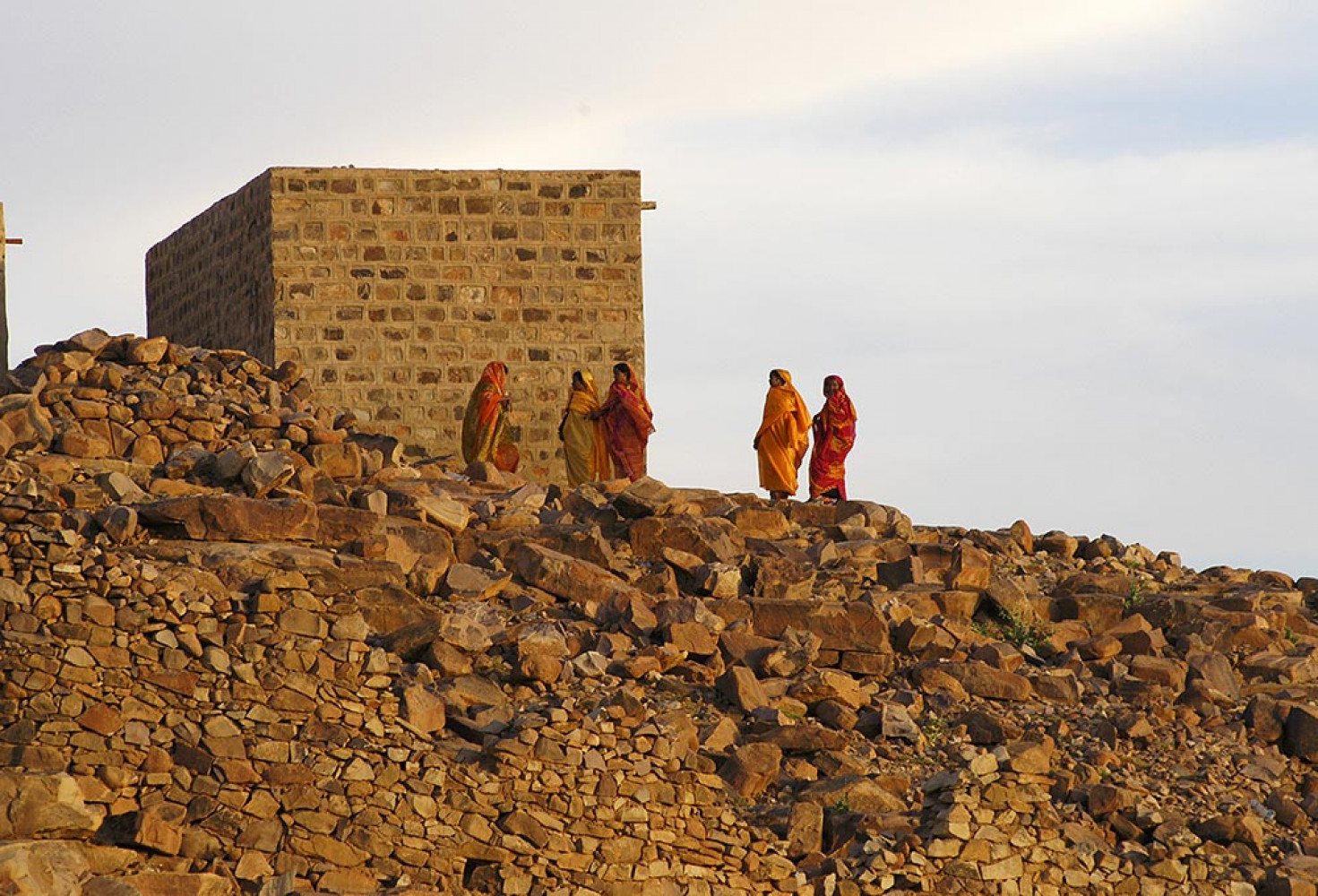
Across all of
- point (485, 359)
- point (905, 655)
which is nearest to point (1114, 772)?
point (905, 655)

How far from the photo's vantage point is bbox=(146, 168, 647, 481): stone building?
56.3ft

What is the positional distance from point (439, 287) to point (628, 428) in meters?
2.66

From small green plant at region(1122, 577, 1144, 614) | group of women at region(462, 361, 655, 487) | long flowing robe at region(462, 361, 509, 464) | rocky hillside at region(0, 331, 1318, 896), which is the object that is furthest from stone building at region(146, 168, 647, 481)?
small green plant at region(1122, 577, 1144, 614)

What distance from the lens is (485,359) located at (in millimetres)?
17312

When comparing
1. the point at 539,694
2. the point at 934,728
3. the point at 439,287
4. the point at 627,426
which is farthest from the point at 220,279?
the point at 934,728

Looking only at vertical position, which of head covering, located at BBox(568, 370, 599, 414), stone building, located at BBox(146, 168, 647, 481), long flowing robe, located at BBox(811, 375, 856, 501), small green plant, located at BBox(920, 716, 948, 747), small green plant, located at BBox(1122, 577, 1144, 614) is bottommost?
small green plant, located at BBox(920, 716, 948, 747)

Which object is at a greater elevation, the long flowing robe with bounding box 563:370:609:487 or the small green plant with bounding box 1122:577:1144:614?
the long flowing robe with bounding box 563:370:609:487

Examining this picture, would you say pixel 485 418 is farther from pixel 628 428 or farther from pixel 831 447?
pixel 831 447

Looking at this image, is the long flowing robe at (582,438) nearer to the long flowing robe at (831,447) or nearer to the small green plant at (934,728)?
the long flowing robe at (831,447)

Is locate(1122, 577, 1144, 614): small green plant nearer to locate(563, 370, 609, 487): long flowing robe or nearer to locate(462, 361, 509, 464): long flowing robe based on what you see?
locate(563, 370, 609, 487): long flowing robe

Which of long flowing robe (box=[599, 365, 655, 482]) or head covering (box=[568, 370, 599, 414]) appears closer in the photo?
long flowing robe (box=[599, 365, 655, 482])

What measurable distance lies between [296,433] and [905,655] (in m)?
3.90

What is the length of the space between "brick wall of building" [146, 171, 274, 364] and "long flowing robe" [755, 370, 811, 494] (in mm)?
4140

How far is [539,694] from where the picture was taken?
34.4 ft
